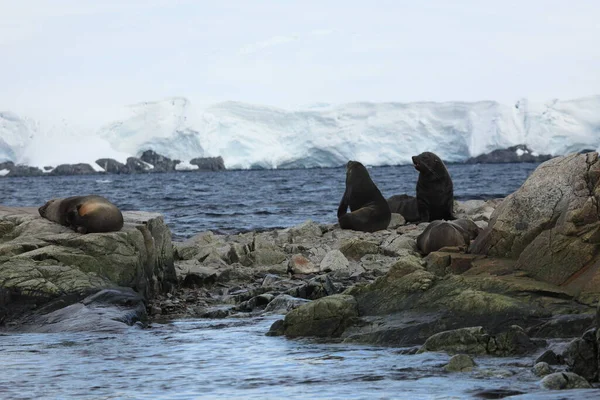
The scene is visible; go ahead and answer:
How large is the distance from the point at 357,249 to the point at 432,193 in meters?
4.12

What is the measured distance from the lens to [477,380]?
562 cm

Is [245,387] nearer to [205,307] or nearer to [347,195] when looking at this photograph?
[205,307]

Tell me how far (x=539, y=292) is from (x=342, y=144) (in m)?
59.5

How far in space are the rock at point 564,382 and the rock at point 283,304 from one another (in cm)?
423

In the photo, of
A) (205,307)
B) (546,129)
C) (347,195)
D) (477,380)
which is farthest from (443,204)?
(546,129)

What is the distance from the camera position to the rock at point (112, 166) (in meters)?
73.7

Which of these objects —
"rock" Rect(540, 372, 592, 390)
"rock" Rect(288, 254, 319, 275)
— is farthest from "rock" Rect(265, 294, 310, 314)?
"rock" Rect(540, 372, 592, 390)

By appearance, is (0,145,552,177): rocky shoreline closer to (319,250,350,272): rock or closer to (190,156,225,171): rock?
(190,156,225,171): rock

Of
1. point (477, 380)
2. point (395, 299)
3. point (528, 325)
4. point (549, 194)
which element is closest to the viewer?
point (477, 380)

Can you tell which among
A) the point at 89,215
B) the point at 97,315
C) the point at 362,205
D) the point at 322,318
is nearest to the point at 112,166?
the point at 362,205

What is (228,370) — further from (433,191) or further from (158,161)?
(158,161)

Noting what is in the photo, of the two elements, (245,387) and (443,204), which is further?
(443,204)

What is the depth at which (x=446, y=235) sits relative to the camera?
11680 mm

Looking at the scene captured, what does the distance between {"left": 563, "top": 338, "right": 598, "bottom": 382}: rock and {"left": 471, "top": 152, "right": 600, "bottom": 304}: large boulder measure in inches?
66.8
